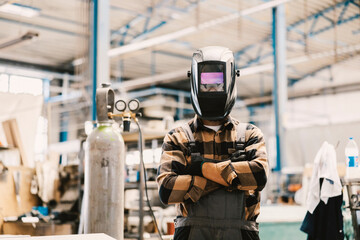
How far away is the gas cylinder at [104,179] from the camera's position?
3.22 metres

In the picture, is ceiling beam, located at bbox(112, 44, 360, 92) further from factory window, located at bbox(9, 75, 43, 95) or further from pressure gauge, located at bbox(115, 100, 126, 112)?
pressure gauge, located at bbox(115, 100, 126, 112)

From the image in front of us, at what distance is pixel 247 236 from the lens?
177 cm

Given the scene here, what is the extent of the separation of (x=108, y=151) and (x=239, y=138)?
1560 mm

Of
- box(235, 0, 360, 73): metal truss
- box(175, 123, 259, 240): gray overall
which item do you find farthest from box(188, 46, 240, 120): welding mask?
box(235, 0, 360, 73): metal truss

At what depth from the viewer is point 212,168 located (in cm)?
178

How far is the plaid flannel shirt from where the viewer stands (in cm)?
179

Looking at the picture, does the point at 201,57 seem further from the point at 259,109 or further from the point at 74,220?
the point at 259,109

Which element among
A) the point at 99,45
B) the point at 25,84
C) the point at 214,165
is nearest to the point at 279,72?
the point at 99,45

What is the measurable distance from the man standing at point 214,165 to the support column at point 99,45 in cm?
326

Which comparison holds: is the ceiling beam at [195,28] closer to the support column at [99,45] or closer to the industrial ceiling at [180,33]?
the industrial ceiling at [180,33]

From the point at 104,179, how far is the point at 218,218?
5.29ft

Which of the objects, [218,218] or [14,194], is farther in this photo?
[14,194]

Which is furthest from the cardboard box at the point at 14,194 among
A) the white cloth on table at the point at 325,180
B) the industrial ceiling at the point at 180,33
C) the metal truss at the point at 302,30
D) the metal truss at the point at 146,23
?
the metal truss at the point at 302,30

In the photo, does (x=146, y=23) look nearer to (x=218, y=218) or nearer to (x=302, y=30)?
(x=302, y=30)
